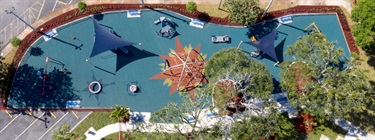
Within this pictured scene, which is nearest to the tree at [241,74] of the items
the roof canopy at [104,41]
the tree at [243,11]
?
the tree at [243,11]

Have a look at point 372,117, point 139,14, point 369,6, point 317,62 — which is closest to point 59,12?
point 139,14

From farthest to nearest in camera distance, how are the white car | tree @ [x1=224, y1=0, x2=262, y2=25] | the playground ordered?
the white car < the playground < tree @ [x1=224, y1=0, x2=262, y2=25]

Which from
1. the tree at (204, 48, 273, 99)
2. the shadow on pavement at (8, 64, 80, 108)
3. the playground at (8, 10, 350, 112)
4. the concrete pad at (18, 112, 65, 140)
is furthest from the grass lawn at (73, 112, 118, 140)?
the tree at (204, 48, 273, 99)

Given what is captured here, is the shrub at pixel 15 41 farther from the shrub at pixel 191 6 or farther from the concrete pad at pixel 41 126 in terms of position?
the shrub at pixel 191 6

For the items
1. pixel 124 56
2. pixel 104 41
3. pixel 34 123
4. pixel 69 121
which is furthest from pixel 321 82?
pixel 34 123

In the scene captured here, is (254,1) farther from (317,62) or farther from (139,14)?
(139,14)

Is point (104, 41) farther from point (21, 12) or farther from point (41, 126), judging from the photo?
point (21, 12)

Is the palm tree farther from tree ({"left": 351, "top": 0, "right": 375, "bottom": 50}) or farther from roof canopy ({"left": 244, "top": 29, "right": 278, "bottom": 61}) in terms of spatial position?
tree ({"left": 351, "top": 0, "right": 375, "bottom": 50})
